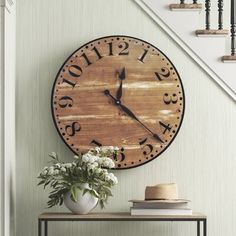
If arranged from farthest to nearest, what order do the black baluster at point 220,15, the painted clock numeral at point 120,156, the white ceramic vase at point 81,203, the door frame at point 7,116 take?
the black baluster at point 220,15 → the painted clock numeral at point 120,156 → the white ceramic vase at point 81,203 → the door frame at point 7,116

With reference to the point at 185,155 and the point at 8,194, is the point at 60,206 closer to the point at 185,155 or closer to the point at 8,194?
the point at 8,194

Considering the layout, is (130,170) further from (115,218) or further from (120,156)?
(115,218)

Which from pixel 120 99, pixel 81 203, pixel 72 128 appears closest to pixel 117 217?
pixel 81 203

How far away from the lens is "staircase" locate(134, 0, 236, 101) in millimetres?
4781

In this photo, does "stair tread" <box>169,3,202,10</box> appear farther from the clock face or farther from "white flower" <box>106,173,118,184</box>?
"white flower" <box>106,173,118,184</box>

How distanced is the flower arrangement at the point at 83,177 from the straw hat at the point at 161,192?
209 mm

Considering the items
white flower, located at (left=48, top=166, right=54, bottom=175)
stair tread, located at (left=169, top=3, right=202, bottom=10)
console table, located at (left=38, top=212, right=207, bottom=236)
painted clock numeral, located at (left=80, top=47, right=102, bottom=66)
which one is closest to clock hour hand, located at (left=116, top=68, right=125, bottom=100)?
painted clock numeral, located at (left=80, top=47, right=102, bottom=66)

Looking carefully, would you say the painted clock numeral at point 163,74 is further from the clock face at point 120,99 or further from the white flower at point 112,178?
the white flower at point 112,178

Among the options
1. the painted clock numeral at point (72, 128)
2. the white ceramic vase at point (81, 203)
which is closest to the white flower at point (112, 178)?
the white ceramic vase at point (81, 203)

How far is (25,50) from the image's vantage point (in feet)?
15.7

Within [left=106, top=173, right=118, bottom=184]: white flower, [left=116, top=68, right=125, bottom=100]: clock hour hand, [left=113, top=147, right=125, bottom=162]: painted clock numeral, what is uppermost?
[left=116, top=68, right=125, bottom=100]: clock hour hand

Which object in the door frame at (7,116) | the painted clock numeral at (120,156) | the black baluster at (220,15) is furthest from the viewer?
the black baluster at (220,15)

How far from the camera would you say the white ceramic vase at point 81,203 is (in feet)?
14.4

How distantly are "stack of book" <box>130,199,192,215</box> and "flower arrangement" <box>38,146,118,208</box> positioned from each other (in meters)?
0.18
